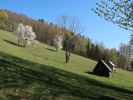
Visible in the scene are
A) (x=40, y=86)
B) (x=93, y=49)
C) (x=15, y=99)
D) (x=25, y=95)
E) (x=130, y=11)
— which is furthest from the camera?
(x=93, y=49)

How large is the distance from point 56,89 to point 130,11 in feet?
34.1

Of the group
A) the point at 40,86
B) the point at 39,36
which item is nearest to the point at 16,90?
the point at 40,86

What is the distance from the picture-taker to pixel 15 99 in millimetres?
15281

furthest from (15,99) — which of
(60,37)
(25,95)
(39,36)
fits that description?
(39,36)

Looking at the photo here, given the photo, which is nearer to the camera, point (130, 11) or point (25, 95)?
point (25, 95)

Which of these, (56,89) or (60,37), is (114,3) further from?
(60,37)

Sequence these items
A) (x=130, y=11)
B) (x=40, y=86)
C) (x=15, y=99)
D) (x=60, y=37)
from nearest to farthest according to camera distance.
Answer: (x=15, y=99) < (x=40, y=86) < (x=130, y=11) < (x=60, y=37)

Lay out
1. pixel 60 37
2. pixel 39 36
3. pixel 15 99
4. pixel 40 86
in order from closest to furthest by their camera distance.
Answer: pixel 15 99, pixel 40 86, pixel 60 37, pixel 39 36

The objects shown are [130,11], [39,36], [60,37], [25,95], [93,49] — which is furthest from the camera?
[39,36]

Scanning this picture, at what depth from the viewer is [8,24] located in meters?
164

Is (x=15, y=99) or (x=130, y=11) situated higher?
(x=130, y=11)

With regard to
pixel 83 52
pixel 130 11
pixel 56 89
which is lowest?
pixel 83 52

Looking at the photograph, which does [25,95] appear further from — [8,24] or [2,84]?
[8,24]

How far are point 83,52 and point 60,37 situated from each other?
34661 millimetres
